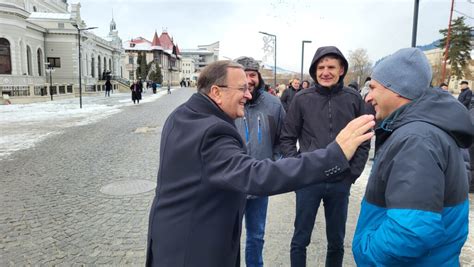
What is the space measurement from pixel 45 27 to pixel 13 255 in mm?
49185

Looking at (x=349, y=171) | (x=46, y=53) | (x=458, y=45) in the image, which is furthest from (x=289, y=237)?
(x=458, y=45)

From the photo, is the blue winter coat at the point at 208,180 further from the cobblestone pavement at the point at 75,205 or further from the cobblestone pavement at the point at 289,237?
the cobblestone pavement at the point at 75,205

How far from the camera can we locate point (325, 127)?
3311 millimetres

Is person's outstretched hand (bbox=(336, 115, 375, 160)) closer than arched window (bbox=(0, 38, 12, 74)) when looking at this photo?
Yes

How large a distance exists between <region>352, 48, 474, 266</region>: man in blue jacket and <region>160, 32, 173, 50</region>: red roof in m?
143

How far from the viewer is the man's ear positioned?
1915mm

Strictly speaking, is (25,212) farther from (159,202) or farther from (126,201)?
(159,202)

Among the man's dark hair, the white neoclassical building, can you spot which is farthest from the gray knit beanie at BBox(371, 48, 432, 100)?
the white neoclassical building

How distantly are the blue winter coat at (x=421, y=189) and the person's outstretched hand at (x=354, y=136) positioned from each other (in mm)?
179

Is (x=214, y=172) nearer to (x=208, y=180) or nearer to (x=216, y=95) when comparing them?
(x=208, y=180)

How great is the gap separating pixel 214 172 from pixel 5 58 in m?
41.7

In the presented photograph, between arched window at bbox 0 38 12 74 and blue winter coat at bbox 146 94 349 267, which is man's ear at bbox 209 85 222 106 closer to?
blue winter coat at bbox 146 94 349 267

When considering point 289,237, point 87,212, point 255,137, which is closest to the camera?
point 255,137

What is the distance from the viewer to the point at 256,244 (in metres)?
3.57
